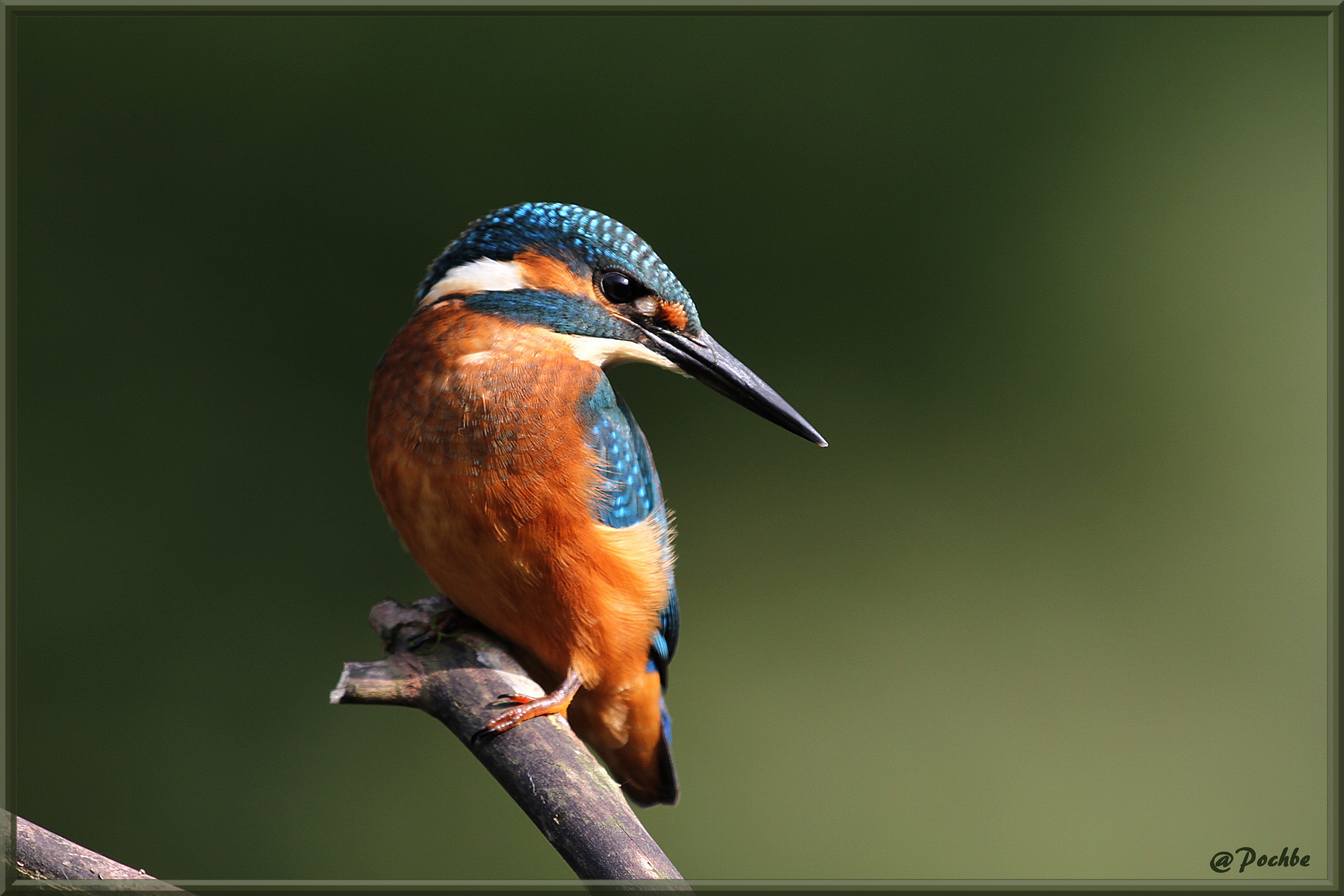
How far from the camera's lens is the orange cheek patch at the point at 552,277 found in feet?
3.92

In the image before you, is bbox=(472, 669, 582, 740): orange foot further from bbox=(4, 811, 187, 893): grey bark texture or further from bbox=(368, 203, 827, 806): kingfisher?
bbox=(4, 811, 187, 893): grey bark texture

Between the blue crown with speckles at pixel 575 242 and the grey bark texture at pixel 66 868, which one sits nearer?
the grey bark texture at pixel 66 868

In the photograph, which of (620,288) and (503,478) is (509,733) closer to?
(503,478)

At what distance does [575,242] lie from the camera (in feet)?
3.90

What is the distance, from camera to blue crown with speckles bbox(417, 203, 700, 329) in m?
1.18

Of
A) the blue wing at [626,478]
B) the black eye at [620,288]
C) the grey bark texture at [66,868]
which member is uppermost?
the black eye at [620,288]

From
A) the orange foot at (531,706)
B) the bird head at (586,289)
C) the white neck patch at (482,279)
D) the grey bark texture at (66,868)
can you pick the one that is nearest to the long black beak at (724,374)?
the bird head at (586,289)

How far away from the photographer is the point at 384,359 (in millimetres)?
1238

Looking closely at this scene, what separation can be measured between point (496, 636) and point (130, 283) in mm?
1592

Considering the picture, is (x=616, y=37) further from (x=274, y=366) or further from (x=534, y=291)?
(x=534, y=291)

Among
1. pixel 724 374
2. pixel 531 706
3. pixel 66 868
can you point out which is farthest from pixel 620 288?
pixel 66 868

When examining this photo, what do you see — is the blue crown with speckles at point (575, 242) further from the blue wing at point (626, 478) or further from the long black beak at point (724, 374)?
the blue wing at point (626, 478)

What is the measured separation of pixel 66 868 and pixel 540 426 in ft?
1.94

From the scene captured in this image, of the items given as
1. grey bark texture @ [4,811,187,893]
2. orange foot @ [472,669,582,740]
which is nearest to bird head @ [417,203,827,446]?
orange foot @ [472,669,582,740]
